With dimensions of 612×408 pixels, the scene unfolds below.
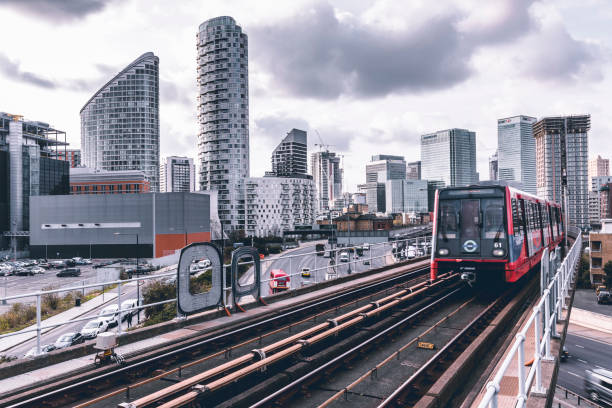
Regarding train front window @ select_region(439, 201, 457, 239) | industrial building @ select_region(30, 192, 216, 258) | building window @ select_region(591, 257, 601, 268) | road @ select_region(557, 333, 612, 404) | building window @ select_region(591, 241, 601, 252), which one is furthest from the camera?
industrial building @ select_region(30, 192, 216, 258)

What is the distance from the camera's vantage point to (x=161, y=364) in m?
9.20

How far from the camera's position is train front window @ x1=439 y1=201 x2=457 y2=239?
1647cm

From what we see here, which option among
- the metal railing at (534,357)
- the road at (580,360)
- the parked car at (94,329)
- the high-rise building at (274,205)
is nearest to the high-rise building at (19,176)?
the high-rise building at (274,205)

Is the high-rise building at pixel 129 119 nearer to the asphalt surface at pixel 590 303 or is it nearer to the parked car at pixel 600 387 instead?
the asphalt surface at pixel 590 303

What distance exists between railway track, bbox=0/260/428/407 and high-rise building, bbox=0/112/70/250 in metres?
112

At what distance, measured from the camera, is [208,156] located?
13650 cm

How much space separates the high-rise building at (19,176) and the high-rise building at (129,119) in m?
57.6

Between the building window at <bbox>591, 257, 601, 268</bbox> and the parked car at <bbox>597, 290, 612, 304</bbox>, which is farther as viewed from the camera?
the building window at <bbox>591, 257, 601, 268</bbox>

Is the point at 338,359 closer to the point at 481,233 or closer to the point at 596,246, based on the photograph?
the point at 481,233

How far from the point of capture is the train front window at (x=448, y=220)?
1647 centimetres

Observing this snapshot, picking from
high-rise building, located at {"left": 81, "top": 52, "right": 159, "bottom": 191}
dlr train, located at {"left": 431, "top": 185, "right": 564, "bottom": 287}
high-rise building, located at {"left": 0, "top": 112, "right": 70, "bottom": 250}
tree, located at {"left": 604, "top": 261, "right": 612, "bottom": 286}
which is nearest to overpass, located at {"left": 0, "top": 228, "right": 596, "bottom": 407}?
dlr train, located at {"left": 431, "top": 185, "right": 564, "bottom": 287}

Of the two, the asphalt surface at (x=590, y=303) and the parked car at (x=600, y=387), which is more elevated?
the parked car at (x=600, y=387)

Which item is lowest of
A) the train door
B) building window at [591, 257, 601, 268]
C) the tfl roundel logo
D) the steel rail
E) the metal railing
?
building window at [591, 257, 601, 268]

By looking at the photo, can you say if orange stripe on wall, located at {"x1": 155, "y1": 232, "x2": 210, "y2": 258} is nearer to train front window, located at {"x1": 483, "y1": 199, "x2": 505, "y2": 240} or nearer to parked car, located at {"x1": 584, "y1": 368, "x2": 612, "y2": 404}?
parked car, located at {"x1": 584, "y1": 368, "x2": 612, "y2": 404}
